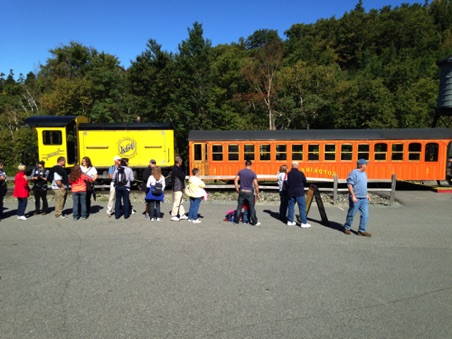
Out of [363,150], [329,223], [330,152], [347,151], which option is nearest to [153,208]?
[329,223]

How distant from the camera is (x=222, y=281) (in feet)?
16.7

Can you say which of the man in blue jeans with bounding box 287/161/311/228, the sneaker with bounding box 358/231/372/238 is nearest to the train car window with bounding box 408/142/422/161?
the sneaker with bounding box 358/231/372/238

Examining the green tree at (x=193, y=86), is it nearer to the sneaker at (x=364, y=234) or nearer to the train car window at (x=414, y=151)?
the train car window at (x=414, y=151)

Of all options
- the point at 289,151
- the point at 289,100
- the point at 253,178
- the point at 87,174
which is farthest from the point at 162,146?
the point at 289,100

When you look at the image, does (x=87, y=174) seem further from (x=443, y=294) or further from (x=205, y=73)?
(x=205, y=73)

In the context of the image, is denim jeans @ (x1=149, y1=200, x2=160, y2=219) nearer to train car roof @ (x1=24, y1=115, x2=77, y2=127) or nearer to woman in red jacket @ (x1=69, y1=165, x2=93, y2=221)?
woman in red jacket @ (x1=69, y1=165, x2=93, y2=221)

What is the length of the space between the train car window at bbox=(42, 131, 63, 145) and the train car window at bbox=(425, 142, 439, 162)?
1763 cm

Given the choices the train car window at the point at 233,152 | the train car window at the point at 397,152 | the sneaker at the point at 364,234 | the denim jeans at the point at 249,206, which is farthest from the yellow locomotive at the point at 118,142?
the train car window at the point at 397,152

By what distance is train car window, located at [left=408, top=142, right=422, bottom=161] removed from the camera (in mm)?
15844

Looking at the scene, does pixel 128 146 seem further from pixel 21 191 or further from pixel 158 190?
pixel 158 190

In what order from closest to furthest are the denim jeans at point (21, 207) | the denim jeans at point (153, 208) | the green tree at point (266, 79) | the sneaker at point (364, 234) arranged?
the sneaker at point (364, 234)
the denim jeans at point (153, 208)
the denim jeans at point (21, 207)
the green tree at point (266, 79)

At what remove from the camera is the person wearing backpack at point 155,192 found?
882cm

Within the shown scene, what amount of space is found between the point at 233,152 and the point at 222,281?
1165cm

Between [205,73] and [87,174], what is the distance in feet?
63.8
